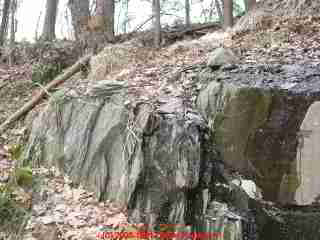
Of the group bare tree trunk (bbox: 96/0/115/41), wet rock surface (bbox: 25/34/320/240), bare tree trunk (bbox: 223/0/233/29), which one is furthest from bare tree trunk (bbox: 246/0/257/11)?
wet rock surface (bbox: 25/34/320/240)

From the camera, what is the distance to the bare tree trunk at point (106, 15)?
32.7 ft

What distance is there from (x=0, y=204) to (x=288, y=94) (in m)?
3.97

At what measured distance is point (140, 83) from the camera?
6387 millimetres

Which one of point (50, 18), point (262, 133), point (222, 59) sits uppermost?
point (50, 18)

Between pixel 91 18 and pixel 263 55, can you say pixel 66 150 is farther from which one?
pixel 91 18

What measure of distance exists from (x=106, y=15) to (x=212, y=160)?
6441mm

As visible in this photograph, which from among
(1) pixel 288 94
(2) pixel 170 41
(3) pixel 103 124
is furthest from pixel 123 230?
(2) pixel 170 41

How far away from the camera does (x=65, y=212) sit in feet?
16.7

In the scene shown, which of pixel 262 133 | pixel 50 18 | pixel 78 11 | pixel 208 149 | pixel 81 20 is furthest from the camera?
pixel 50 18

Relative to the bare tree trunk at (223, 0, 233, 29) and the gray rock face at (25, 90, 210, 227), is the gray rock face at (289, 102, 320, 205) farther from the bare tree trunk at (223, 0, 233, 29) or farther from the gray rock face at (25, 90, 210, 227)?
the bare tree trunk at (223, 0, 233, 29)

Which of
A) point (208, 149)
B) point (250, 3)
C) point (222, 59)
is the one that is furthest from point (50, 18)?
point (208, 149)

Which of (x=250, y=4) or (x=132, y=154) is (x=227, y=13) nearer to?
(x=250, y=4)

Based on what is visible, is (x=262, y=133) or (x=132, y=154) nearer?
(x=262, y=133)

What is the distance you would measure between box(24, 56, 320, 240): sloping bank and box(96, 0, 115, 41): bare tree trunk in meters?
4.78
